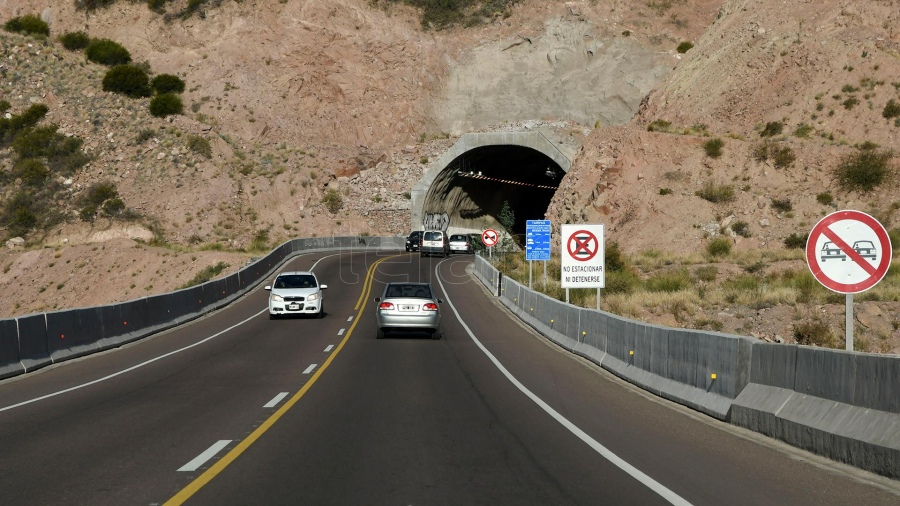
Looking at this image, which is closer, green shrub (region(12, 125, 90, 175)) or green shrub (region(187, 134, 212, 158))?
green shrub (region(12, 125, 90, 175))

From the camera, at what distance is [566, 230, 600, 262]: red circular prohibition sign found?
72.6ft

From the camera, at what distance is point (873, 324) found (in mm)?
26797

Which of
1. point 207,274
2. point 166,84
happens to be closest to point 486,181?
point 207,274

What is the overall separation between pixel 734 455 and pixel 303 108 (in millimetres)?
89463

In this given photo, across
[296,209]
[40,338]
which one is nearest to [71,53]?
[296,209]

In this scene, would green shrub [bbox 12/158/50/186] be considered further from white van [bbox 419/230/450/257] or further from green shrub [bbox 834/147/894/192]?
green shrub [bbox 834/147/894/192]

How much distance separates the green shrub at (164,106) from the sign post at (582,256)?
75.0m

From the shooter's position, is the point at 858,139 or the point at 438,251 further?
the point at 438,251

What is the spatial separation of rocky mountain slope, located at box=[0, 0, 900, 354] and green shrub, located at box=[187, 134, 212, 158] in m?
0.57

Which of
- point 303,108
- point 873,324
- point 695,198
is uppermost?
point 303,108

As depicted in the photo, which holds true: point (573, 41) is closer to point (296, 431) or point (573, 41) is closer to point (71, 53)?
point (71, 53)

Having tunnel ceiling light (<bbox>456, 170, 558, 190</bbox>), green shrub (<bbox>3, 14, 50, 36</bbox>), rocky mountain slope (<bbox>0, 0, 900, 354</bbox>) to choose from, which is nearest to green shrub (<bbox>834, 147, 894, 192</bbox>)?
rocky mountain slope (<bbox>0, 0, 900, 354</bbox>)

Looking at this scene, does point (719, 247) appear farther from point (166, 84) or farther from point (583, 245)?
point (166, 84)

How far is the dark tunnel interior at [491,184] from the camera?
75.1 m
